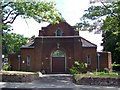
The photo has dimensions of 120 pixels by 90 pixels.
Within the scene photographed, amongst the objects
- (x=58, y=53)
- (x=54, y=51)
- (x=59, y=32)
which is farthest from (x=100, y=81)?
(x=59, y=32)

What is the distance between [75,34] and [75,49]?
3.44m

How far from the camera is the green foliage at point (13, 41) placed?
2696 cm

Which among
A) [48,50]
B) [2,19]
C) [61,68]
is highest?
[2,19]

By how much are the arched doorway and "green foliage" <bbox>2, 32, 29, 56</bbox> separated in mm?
6528

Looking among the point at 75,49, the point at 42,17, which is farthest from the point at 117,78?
the point at 75,49

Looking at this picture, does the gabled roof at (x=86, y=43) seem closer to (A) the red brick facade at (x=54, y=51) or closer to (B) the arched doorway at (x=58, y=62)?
(A) the red brick facade at (x=54, y=51)

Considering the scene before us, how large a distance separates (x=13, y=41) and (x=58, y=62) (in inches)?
458

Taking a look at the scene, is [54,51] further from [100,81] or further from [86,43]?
[100,81]

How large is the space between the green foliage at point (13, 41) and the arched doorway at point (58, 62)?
653 cm

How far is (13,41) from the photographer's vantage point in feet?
101

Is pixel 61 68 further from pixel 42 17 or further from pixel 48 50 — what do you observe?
pixel 42 17

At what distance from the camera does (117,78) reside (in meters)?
19.9

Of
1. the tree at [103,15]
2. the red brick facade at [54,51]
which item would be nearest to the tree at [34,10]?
the tree at [103,15]

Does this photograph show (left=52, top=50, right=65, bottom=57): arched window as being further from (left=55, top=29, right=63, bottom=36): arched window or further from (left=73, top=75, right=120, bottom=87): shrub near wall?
(left=73, top=75, right=120, bottom=87): shrub near wall
